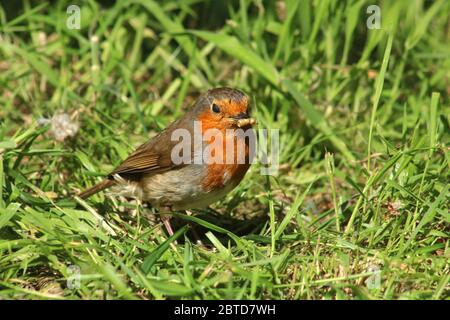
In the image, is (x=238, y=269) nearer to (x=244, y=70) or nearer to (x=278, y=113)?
(x=278, y=113)

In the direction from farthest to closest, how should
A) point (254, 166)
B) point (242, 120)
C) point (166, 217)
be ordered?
point (254, 166)
point (166, 217)
point (242, 120)

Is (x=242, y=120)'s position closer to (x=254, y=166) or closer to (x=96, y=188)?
(x=254, y=166)

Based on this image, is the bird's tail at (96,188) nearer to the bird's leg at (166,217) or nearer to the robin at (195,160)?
the robin at (195,160)

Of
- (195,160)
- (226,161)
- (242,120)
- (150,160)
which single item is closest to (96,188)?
(150,160)

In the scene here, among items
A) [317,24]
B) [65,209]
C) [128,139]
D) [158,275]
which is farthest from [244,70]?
[158,275]

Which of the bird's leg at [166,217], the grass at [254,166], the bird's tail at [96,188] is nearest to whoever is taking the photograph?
the grass at [254,166]

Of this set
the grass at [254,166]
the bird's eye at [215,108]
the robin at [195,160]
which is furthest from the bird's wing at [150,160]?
the bird's eye at [215,108]
